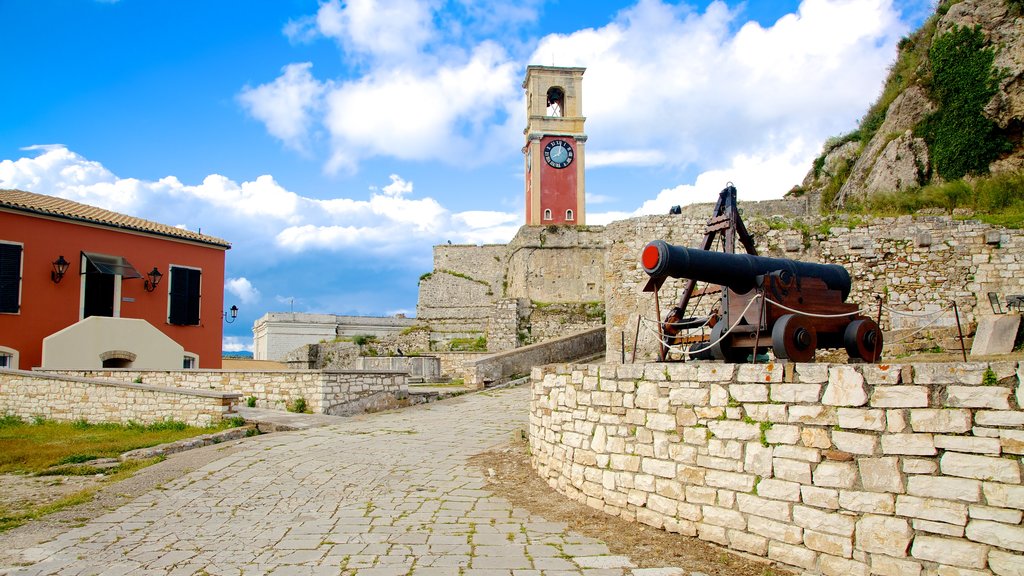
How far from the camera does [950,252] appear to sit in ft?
40.8

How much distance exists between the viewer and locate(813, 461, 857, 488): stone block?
442cm

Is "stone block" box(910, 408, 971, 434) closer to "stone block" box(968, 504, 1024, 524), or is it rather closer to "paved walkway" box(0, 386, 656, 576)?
"stone block" box(968, 504, 1024, 524)

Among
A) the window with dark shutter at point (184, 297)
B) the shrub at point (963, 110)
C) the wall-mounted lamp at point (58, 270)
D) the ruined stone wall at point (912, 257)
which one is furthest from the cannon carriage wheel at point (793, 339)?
the window with dark shutter at point (184, 297)

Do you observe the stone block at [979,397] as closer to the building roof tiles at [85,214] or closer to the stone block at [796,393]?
the stone block at [796,393]

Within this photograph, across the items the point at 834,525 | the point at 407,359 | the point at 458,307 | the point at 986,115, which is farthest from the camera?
the point at 458,307

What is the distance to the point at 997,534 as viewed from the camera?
3.75 meters

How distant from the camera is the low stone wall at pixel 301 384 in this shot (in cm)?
1274

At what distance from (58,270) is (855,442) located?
65.5 feet

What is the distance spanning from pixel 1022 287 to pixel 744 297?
8311mm

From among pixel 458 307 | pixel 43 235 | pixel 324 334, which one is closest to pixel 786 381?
pixel 43 235

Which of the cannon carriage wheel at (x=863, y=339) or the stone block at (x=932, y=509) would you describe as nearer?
the stone block at (x=932, y=509)

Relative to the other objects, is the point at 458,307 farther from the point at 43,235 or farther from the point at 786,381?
the point at 786,381

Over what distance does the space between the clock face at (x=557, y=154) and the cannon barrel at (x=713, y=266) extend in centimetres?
3342

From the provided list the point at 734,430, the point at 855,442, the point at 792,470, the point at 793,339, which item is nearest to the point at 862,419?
the point at 855,442
